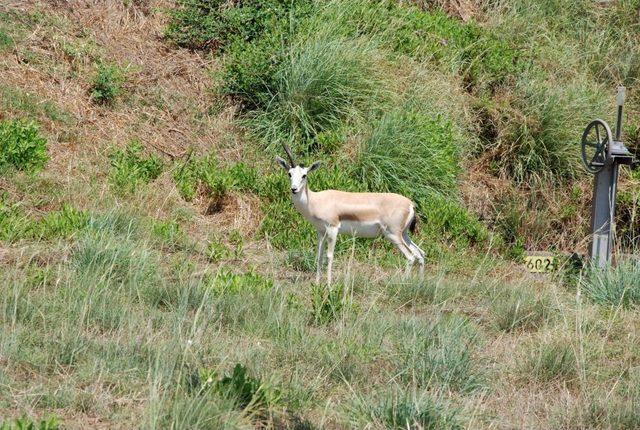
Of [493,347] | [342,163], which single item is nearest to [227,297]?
[493,347]

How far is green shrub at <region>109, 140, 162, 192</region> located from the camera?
11.3 metres

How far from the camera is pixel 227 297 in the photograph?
26.3 ft

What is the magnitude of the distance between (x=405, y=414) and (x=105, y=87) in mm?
8356

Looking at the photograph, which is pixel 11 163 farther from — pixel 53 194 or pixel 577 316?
pixel 577 316

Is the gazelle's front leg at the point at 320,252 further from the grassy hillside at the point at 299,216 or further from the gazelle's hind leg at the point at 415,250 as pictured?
the gazelle's hind leg at the point at 415,250

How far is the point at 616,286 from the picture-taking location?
922cm

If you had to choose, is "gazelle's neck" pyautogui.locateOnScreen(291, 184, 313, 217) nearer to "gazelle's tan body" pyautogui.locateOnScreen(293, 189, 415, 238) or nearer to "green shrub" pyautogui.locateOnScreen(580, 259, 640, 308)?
"gazelle's tan body" pyautogui.locateOnScreen(293, 189, 415, 238)

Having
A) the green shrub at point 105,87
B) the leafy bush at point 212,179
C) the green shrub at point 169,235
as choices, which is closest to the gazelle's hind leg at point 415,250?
the leafy bush at point 212,179

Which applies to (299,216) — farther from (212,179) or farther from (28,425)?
(28,425)

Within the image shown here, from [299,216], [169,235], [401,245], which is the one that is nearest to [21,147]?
[169,235]

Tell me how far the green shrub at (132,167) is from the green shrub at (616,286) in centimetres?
509

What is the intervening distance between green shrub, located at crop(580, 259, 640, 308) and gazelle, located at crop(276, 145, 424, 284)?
1.64 meters

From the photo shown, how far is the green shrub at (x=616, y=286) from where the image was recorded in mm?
9055

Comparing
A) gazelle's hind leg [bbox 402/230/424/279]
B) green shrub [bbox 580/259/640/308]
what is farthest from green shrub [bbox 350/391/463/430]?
gazelle's hind leg [bbox 402/230/424/279]
